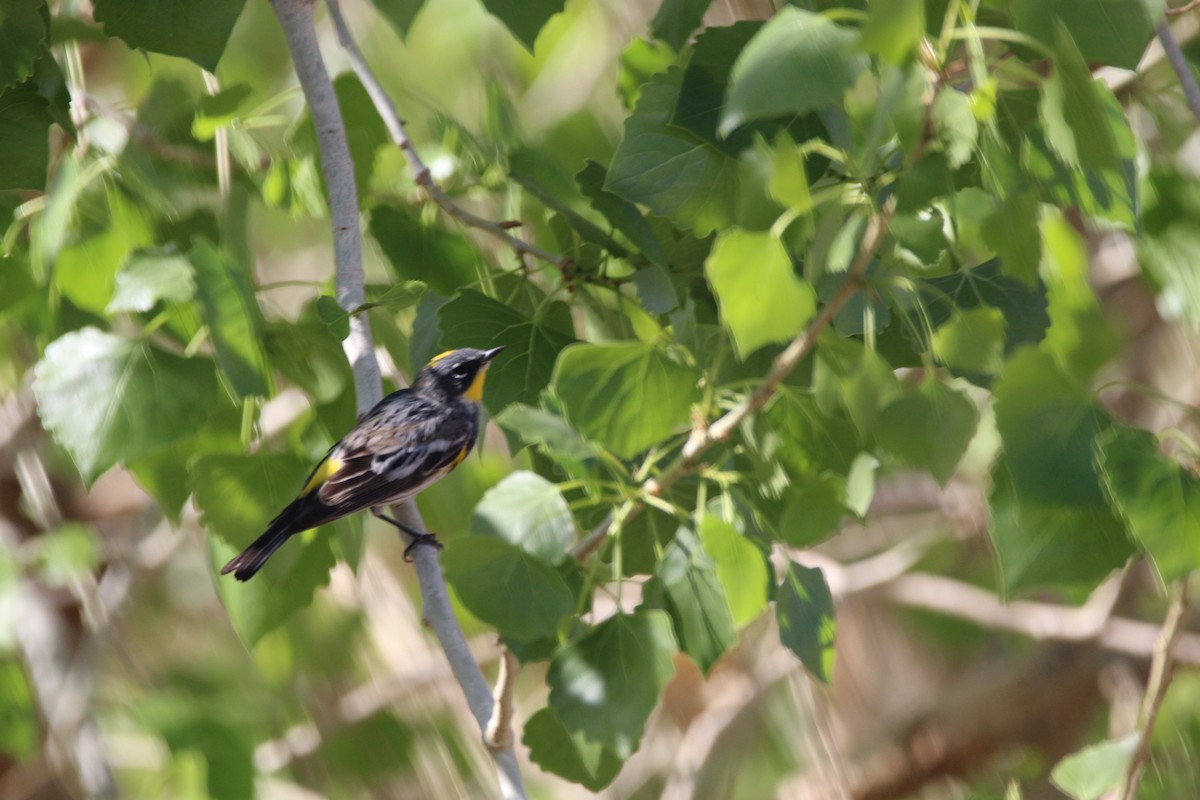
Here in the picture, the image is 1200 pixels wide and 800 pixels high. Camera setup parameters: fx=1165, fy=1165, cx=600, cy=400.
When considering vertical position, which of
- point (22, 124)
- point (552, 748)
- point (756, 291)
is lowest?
point (552, 748)

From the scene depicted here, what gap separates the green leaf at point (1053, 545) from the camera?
3.12 feet

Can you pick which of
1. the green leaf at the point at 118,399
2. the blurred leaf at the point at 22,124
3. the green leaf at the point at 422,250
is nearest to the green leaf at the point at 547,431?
the green leaf at the point at 118,399

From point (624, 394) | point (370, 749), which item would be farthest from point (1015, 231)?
point (370, 749)

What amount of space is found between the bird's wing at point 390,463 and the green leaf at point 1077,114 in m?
0.97

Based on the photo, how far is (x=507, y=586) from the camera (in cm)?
103

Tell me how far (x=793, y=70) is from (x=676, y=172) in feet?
0.93

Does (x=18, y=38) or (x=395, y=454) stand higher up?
(x=18, y=38)

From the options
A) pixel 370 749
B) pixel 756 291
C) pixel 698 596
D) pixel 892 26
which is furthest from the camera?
pixel 370 749

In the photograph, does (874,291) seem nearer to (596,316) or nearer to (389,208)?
(596,316)

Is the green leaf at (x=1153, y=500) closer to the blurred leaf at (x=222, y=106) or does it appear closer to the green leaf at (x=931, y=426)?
the green leaf at (x=931, y=426)

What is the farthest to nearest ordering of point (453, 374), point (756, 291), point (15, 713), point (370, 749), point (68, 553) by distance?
point (370, 749)
point (68, 553)
point (15, 713)
point (453, 374)
point (756, 291)

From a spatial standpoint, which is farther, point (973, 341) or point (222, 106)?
point (222, 106)

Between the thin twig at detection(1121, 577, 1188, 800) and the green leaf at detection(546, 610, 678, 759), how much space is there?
50 cm

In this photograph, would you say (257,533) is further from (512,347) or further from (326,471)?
(326,471)
